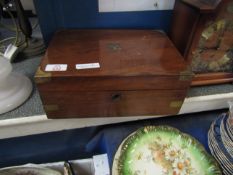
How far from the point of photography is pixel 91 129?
645 mm

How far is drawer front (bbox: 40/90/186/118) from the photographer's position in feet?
1.51

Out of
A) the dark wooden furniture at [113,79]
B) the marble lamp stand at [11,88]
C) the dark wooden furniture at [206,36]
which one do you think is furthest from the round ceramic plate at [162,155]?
the marble lamp stand at [11,88]

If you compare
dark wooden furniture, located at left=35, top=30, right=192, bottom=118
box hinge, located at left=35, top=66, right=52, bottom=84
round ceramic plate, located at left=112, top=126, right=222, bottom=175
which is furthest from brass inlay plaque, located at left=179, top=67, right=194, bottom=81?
box hinge, located at left=35, top=66, right=52, bottom=84

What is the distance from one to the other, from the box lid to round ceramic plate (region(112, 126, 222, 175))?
183mm

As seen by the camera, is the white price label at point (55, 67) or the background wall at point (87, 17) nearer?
the white price label at point (55, 67)

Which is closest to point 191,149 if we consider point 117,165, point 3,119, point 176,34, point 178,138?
point 178,138

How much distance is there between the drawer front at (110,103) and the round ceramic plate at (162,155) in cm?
7

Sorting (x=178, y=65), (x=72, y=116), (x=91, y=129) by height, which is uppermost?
(x=178, y=65)

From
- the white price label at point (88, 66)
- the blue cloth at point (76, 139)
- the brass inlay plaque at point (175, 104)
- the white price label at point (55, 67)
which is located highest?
the white price label at point (55, 67)

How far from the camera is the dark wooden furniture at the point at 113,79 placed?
432 millimetres

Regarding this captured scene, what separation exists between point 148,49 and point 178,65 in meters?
0.09

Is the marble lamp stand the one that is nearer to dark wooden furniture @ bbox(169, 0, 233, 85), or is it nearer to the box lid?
the box lid

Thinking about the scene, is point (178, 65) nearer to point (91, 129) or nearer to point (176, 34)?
point (176, 34)

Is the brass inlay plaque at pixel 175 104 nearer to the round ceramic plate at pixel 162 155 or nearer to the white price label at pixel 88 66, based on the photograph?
the round ceramic plate at pixel 162 155
